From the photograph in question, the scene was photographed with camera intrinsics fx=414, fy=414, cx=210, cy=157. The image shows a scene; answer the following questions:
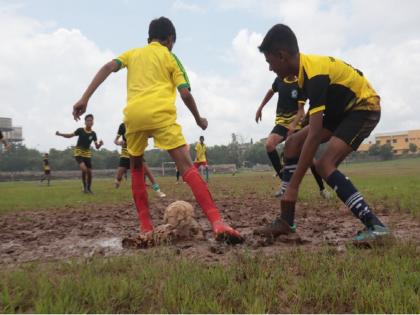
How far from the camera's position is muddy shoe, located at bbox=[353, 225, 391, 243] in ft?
10.8

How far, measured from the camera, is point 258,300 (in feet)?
6.53

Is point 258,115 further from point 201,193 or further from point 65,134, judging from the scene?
point 65,134

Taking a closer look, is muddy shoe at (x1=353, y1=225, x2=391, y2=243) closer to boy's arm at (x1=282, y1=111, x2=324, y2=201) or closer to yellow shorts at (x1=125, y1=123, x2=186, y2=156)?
boy's arm at (x1=282, y1=111, x2=324, y2=201)

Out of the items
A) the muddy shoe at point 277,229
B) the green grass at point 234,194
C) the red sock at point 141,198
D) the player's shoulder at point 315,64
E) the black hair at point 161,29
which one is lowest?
the green grass at point 234,194

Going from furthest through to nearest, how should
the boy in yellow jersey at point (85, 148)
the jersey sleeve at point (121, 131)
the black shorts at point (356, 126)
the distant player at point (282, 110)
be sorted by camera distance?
the boy in yellow jersey at point (85, 148) < the jersey sleeve at point (121, 131) < the distant player at point (282, 110) < the black shorts at point (356, 126)

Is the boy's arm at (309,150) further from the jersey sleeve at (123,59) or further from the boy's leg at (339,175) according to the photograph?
the jersey sleeve at (123,59)

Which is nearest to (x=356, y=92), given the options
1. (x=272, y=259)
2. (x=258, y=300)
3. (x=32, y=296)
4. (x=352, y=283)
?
(x=272, y=259)

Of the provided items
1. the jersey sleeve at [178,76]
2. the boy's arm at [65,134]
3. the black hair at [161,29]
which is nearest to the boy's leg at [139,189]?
the jersey sleeve at [178,76]

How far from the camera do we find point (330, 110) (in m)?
3.86

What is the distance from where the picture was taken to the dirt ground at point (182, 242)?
347cm

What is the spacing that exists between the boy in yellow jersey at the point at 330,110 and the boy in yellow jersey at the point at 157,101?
3.02 feet

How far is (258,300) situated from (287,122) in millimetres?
6511

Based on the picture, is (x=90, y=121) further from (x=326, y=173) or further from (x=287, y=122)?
(x=326, y=173)

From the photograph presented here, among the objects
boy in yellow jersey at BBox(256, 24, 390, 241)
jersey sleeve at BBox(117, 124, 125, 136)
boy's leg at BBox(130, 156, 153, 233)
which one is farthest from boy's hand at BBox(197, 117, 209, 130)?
jersey sleeve at BBox(117, 124, 125, 136)
